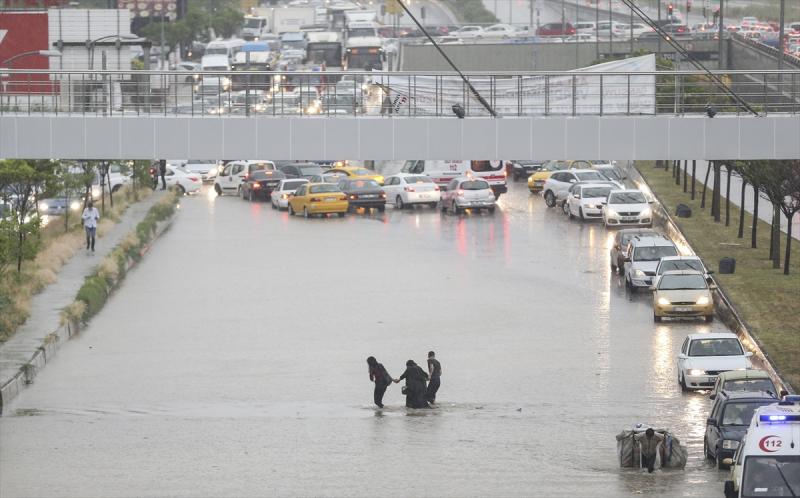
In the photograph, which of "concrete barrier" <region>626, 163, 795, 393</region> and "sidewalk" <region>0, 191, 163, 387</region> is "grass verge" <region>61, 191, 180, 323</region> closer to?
"sidewalk" <region>0, 191, 163, 387</region>

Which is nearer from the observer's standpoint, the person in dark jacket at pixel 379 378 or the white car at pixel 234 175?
the person in dark jacket at pixel 379 378

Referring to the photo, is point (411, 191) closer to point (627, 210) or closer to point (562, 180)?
point (562, 180)

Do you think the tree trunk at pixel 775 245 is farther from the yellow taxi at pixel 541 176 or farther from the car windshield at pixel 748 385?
the yellow taxi at pixel 541 176

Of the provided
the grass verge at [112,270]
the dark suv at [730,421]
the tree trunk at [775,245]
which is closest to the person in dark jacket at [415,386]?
the dark suv at [730,421]

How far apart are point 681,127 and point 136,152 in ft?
27.5

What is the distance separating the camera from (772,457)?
18.3 meters

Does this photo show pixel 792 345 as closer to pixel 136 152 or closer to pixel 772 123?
pixel 772 123

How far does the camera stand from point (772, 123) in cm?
2631

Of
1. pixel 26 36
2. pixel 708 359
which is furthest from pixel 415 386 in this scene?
pixel 26 36

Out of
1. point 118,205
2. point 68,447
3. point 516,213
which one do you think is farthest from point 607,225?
point 68,447

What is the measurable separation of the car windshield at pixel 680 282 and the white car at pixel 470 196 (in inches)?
790

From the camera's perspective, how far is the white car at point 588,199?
173ft

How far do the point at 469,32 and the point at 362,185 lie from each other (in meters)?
55.9

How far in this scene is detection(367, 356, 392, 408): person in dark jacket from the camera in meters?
27.5
